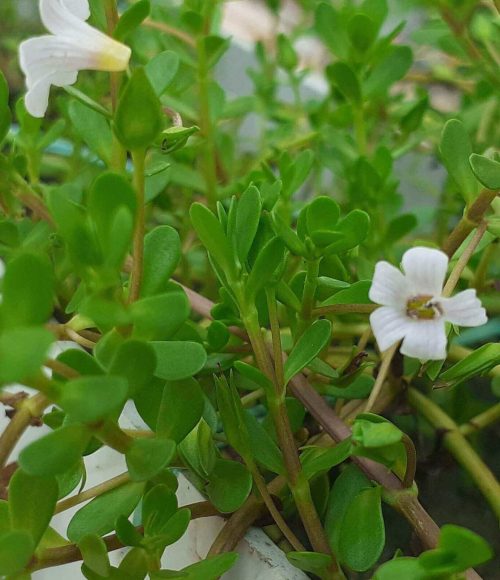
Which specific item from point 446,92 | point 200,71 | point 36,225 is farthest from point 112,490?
point 446,92

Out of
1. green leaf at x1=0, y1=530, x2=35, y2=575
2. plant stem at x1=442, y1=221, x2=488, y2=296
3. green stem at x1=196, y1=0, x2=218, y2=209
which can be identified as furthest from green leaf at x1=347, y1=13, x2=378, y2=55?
green leaf at x1=0, y1=530, x2=35, y2=575

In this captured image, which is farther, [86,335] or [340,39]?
[340,39]

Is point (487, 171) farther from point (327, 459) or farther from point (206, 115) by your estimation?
point (206, 115)

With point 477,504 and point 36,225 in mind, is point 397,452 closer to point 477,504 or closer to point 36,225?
point 477,504

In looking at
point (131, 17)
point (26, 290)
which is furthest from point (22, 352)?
point (131, 17)

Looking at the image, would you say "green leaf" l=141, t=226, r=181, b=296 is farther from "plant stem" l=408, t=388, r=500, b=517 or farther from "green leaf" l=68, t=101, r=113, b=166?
"plant stem" l=408, t=388, r=500, b=517

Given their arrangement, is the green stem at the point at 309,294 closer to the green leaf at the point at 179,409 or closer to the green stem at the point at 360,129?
the green leaf at the point at 179,409
